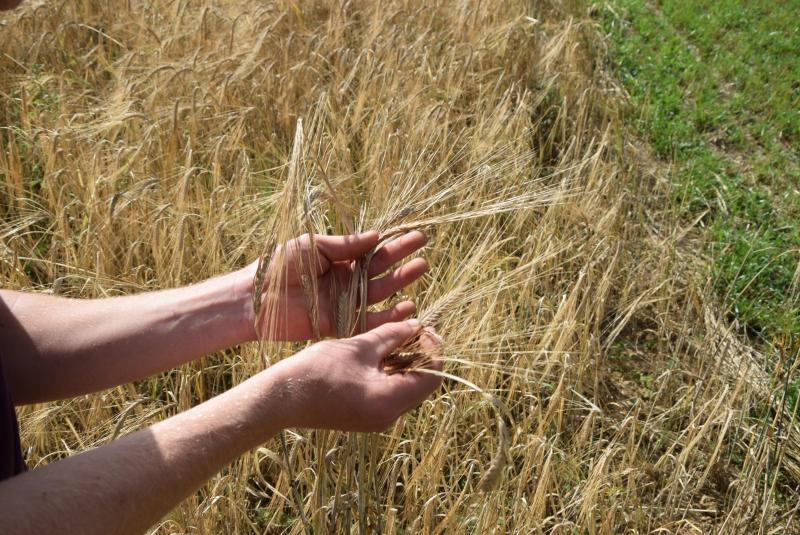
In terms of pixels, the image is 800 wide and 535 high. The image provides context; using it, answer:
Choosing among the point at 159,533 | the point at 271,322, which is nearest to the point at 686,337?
the point at 271,322

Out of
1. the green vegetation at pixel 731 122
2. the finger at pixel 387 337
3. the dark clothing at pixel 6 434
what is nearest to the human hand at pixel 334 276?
the finger at pixel 387 337

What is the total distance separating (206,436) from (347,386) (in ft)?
0.66

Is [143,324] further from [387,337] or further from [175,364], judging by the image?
[387,337]

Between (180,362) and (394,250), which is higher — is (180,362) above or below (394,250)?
below

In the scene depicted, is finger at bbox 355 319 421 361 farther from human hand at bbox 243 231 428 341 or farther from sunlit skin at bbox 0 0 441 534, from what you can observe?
human hand at bbox 243 231 428 341

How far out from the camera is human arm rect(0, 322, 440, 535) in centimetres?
74

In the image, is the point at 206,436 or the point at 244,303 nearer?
the point at 206,436

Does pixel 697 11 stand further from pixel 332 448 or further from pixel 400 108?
pixel 332 448

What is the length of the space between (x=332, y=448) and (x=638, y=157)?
216cm

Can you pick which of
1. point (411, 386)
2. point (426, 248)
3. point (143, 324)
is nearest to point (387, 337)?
point (411, 386)

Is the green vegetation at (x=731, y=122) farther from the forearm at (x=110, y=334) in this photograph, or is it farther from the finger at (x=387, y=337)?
the forearm at (x=110, y=334)

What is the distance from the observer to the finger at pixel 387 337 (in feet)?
3.44

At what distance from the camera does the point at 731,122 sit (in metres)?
3.38

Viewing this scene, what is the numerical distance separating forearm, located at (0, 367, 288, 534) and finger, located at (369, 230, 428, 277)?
40 cm
